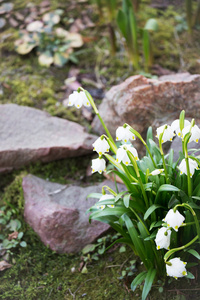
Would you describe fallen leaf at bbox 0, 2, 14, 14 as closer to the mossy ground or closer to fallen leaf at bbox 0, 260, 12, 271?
the mossy ground

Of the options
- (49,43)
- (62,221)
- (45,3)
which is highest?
(45,3)

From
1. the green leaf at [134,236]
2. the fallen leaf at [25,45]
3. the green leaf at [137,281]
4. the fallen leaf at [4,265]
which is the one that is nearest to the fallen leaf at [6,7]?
the fallen leaf at [25,45]

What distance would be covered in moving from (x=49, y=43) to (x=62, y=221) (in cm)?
253

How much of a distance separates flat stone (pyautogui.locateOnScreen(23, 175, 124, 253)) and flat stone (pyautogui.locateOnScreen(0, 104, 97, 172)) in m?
0.42

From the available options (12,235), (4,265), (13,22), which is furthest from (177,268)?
(13,22)

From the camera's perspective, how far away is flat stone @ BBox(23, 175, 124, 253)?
262cm

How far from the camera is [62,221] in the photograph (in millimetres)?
2635

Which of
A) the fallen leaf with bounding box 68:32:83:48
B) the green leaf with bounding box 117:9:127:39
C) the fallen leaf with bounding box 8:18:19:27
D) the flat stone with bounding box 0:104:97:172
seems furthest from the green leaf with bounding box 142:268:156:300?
the fallen leaf with bounding box 8:18:19:27

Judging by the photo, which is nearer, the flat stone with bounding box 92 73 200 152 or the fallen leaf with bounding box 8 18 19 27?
the flat stone with bounding box 92 73 200 152

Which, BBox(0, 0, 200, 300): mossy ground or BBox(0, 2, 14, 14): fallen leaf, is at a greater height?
BBox(0, 2, 14, 14): fallen leaf

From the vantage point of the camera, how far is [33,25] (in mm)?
4344

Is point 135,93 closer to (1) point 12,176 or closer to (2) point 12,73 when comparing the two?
(1) point 12,176

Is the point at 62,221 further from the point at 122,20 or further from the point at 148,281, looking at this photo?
the point at 122,20

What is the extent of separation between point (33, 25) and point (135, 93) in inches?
85.6
